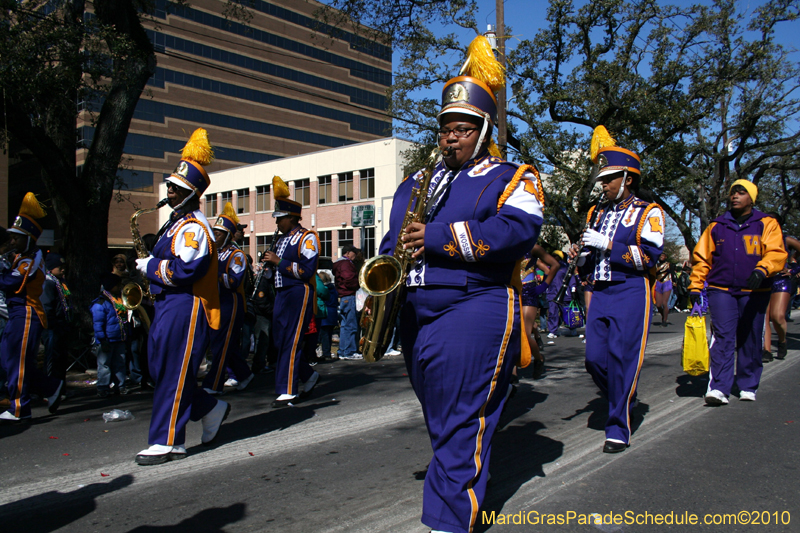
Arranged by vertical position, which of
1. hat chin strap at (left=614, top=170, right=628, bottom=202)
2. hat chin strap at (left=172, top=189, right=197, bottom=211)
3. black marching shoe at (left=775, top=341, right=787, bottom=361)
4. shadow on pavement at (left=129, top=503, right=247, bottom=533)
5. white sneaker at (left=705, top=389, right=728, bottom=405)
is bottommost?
black marching shoe at (left=775, top=341, right=787, bottom=361)

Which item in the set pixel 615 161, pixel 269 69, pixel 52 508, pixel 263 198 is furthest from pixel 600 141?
pixel 269 69

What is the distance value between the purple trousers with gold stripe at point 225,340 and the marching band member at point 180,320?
1.55 metres

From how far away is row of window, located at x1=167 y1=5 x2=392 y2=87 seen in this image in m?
58.7

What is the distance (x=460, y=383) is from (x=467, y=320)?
0.28 m

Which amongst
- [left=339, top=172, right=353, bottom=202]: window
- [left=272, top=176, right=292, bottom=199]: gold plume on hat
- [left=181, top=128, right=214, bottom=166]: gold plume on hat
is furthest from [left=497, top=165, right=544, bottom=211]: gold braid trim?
[left=339, top=172, right=353, bottom=202]: window

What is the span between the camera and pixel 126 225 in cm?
4978

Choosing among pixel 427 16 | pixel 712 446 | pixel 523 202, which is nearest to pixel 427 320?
pixel 523 202

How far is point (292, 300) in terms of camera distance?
6.54 meters

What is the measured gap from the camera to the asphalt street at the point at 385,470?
10.5 ft

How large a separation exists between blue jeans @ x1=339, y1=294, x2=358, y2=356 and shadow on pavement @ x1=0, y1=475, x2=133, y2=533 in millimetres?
7068

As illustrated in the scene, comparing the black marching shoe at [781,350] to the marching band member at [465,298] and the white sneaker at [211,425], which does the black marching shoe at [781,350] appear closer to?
the marching band member at [465,298]

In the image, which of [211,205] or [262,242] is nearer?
[262,242]

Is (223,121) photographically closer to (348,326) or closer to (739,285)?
(348,326)

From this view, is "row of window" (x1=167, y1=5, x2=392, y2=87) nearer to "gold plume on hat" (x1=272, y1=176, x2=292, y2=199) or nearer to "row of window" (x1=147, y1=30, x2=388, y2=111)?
"row of window" (x1=147, y1=30, x2=388, y2=111)
